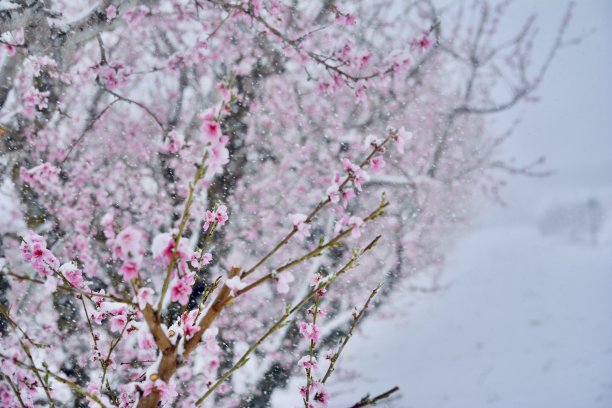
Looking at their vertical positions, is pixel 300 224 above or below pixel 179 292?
above

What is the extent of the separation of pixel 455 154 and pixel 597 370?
6.05 metres

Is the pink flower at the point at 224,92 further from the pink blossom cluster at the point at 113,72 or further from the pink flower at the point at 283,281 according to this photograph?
the pink blossom cluster at the point at 113,72

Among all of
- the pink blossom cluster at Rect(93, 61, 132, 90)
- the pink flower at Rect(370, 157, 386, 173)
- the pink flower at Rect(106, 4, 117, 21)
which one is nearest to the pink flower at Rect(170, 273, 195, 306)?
the pink flower at Rect(370, 157, 386, 173)

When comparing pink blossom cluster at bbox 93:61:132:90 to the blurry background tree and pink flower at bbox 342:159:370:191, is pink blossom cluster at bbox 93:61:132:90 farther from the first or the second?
pink flower at bbox 342:159:370:191

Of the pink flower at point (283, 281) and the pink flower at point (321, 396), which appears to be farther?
the pink flower at point (321, 396)

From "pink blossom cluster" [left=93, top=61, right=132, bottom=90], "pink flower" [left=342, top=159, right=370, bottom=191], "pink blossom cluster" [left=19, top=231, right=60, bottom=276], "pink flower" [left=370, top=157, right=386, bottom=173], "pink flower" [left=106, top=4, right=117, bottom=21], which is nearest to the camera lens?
"pink flower" [left=342, top=159, right=370, bottom=191]

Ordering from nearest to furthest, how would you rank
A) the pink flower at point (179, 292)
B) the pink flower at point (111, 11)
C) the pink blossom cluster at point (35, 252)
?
the pink flower at point (179, 292)
the pink blossom cluster at point (35, 252)
the pink flower at point (111, 11)

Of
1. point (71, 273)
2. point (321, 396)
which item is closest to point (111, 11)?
point (71, 273)

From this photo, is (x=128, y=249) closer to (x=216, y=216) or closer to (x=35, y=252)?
(x=216, y=216)

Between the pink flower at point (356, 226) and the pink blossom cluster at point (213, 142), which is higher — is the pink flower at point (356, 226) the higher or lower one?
the lower one

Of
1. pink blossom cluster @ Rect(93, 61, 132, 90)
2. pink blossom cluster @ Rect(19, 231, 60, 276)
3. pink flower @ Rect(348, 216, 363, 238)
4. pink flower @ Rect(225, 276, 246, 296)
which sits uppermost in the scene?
pink blossom cluster @ Rect(93, 61, 132, 90)

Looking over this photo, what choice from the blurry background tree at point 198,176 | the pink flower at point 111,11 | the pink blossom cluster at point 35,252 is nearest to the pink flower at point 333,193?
the blurry background tree at point 198,176

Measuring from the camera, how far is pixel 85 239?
4.67m

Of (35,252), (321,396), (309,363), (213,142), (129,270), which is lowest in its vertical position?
(321,396)
